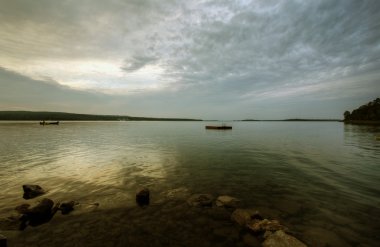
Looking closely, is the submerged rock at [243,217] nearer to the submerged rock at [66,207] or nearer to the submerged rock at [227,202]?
the submerged rock at [227,202]

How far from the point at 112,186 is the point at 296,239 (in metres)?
14.5

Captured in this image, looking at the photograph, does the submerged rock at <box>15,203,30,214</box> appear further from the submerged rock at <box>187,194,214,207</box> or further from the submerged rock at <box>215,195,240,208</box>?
the submerged rock at <box>215,195,240,208</box>

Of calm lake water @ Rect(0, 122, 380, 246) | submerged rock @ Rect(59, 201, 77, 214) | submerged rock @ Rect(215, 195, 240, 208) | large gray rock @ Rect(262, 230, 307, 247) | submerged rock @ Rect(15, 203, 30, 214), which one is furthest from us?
submerged rock @ Rect(215, 195, 240, 208)

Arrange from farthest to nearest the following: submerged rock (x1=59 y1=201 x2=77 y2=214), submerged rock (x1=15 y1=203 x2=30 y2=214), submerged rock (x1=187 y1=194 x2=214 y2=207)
→ submerged rock (x1=187 y1=194 x2=214 y2=207) → submerged rock (x1=59 y1=201 x2=77 y2=214) → submerged rock (x1=15 y1=203 x2=30 y2=214)

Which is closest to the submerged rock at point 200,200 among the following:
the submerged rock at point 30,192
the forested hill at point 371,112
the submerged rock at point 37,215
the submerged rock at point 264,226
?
the submerged rock at point 264,226

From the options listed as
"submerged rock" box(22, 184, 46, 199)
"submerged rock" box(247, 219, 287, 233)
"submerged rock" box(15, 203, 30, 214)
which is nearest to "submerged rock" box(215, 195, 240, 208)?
"submerged rock" box(247, 219, 287, 233)

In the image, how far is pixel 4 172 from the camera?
74.7 feet

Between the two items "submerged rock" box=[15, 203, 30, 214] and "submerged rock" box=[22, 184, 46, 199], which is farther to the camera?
"submerged rock" box=[22, 184, 46, 199]

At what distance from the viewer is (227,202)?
14500 mm

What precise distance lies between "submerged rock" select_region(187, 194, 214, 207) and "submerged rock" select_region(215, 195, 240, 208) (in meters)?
0.54

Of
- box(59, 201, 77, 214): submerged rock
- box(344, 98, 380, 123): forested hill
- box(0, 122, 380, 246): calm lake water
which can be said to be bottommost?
box(0, 122, 380, 246): calm lake water

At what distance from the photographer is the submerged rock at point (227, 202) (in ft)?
46.9

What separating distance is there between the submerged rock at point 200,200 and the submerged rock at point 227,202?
54 centimetres

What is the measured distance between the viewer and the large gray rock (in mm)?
9375
